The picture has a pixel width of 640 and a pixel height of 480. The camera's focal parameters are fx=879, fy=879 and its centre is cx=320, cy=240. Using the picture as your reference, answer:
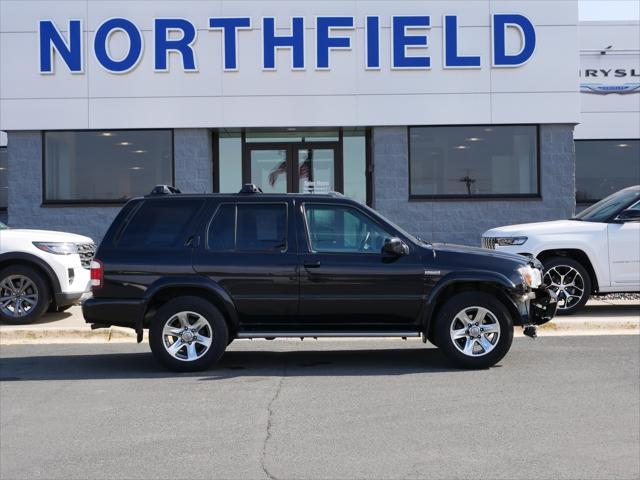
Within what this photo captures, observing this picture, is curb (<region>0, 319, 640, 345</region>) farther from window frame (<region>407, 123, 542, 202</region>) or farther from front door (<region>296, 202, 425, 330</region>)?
window frame (<region>407, 123, 542, 202</region>)

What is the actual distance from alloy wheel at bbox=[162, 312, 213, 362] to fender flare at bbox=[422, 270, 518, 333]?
2243 millimetres

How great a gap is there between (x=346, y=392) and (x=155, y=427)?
6.44 feet

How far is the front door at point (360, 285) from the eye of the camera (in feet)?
29.4

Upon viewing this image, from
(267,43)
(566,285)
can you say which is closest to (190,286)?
(566,285)

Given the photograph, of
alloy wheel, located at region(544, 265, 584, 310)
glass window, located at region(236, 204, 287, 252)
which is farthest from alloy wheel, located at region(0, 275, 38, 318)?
alloy wheel, located at region(544, 265, 584, 310)

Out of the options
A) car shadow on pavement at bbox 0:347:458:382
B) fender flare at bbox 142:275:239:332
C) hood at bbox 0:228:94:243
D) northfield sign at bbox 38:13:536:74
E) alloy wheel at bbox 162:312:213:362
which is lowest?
car shadow on pavement at bbox 0:347:458:382

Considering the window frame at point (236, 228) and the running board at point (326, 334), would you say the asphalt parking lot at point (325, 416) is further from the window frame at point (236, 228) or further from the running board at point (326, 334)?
the window frame at point (236, 228)

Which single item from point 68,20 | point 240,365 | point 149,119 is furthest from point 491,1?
point 240,365

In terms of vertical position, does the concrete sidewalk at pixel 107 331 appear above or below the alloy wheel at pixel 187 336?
below

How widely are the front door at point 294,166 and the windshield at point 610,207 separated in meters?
6.16

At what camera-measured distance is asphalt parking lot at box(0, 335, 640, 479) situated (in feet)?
18.7

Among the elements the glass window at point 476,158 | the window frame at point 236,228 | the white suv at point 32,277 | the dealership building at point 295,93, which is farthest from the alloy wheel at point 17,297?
the glass window at point 476,158

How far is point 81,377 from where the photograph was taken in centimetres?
889

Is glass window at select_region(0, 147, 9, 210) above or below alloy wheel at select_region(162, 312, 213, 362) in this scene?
above
